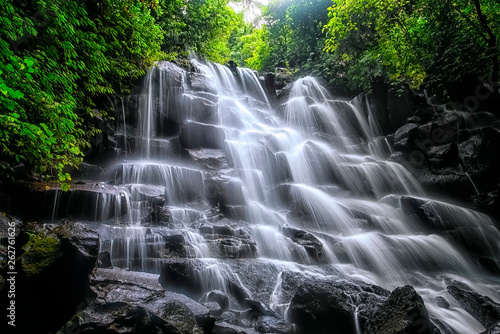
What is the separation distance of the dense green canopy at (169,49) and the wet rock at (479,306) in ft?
24.5

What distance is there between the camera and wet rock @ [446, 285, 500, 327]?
4.56 meters

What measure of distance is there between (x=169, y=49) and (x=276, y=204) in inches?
402

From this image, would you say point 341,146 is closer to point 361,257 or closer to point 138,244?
point 361,257

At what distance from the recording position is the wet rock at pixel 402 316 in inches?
126

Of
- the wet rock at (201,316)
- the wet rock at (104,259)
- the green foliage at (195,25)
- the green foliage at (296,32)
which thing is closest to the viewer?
the wet rock at (201,316)

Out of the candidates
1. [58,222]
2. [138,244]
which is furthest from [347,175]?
[58,222]

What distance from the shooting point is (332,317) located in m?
3.91

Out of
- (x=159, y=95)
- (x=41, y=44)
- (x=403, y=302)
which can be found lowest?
(x=403, y=302)

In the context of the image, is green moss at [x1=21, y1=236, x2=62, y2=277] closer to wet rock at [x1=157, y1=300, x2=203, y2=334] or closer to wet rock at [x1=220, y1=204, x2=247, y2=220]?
wet rock at [x1=157, y1=300, x2=203, y2=334]

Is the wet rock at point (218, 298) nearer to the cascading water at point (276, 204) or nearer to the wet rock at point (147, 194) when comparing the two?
the cascading water at point (276, 204)

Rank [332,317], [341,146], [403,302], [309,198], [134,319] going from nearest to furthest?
[134,319]
[403,302]
[332,317]
[309,198]
[341,146]

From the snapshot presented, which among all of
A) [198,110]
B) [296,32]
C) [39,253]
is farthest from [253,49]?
[39,253]

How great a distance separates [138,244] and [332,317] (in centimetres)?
363

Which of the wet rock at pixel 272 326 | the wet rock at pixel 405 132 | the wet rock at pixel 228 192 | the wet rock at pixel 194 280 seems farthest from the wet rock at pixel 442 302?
the wet rock at pixel 405 132
